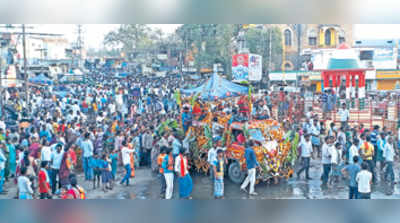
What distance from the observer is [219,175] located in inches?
286

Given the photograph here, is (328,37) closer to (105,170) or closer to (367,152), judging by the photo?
(367,152)

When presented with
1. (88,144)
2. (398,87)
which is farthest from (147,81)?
(398,87)

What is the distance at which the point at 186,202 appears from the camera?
23.8 ft

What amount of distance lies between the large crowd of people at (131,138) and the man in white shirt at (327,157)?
2cm

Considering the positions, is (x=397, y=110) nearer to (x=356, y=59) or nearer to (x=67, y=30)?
(x=356, y=59)

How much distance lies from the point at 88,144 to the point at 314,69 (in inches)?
185

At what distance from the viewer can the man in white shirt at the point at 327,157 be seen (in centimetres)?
763

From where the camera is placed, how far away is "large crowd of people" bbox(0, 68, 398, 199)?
7.33 m

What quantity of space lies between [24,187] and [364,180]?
18.6ft

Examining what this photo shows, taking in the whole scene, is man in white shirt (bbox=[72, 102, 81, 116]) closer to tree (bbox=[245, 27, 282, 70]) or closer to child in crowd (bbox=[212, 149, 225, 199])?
child in crowd (bbox=[212, 149, 225, 199])

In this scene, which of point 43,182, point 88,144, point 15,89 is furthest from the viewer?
point 15,89

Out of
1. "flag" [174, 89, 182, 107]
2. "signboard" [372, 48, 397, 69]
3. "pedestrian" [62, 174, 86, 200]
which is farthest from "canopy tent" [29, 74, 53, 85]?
"signboard" [372, 48, 397, 69]

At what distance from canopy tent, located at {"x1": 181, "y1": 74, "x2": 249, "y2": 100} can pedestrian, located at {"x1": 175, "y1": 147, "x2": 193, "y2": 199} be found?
1427mm

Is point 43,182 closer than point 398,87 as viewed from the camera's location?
Yes
